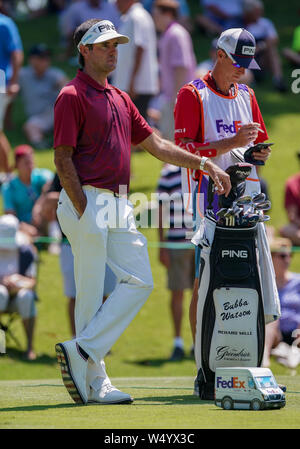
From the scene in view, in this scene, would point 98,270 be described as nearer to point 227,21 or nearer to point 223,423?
point 223,423

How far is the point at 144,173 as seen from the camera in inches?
617

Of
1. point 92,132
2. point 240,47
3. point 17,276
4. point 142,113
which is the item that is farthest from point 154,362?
point 92,132

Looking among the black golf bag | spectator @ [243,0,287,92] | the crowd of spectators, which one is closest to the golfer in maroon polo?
the black golf bag

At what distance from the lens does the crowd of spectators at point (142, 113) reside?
11.4m

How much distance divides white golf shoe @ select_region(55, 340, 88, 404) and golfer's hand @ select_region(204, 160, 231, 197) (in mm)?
1394

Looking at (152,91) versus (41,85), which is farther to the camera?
(41,85)

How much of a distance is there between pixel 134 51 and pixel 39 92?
375 centimetres

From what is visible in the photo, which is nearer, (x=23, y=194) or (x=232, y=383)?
Answer: (x=232, y=383)

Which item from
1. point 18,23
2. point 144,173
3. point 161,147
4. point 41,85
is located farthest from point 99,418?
point 18,23

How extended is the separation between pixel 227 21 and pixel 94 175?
15038 mm

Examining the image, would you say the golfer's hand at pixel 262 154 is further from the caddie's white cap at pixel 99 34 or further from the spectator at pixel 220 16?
the spectator at pixel 220 16

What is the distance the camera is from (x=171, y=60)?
14.1 meters

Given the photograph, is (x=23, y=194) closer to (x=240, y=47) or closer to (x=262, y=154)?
(x=240, y=47)
